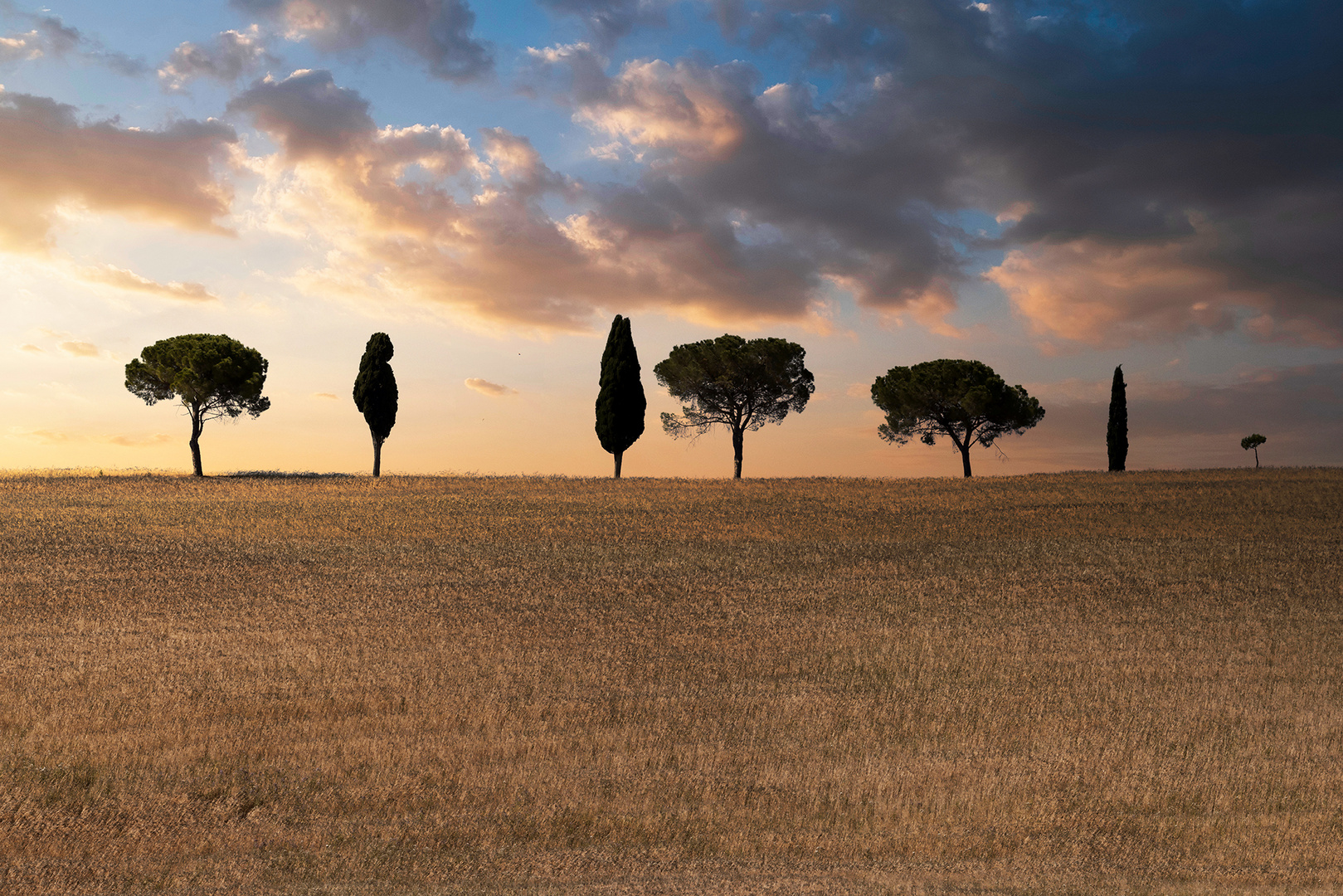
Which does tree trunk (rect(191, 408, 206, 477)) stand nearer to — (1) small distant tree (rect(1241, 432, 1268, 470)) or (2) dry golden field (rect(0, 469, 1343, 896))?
(2) dry golden field (rect(0, 469, 1343, 896))

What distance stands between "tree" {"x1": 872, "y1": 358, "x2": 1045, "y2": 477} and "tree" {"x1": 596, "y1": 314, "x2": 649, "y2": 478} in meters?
22.4

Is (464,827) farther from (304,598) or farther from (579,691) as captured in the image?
(304,598)

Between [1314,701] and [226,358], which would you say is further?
[226,358]

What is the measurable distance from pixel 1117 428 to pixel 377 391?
5247cm

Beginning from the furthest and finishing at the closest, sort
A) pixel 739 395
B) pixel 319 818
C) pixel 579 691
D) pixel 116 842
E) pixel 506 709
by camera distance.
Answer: pixel 739 395
pixel 579 691
pixel 506 709
pixel 319 818
pixel 116 842

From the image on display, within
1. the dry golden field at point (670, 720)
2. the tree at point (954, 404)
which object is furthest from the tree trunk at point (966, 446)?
the dry golden field at point (670, 720)

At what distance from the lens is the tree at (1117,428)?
63.8 m

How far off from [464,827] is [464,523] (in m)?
27.9

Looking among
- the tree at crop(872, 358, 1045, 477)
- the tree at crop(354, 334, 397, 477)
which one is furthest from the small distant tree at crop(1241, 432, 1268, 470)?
the tree at crop(354, 334, 397, 477)

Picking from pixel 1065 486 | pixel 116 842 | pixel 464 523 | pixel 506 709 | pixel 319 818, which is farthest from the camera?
pixel 1065 486

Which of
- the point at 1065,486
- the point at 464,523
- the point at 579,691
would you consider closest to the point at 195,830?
the point at 579,691

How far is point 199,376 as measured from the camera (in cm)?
6156

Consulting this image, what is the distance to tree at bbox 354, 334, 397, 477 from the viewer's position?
203 feet

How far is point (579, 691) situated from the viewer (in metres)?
13.7
